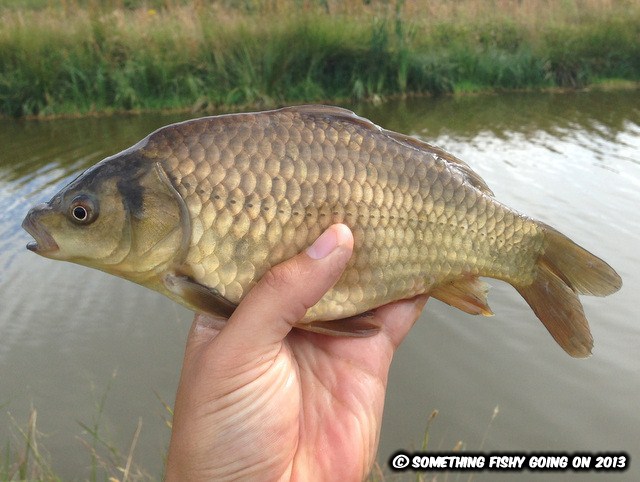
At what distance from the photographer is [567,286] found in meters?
1.63

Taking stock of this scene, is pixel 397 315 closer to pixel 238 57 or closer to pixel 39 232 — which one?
pixel 39 232

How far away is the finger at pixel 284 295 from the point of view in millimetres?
1326

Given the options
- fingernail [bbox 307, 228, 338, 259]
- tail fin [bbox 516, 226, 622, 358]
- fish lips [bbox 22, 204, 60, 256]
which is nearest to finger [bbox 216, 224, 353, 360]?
fingernail [bbox 307, 228, 338, 259]

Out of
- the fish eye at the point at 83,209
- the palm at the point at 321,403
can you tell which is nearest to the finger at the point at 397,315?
the palm at the point at 321,403

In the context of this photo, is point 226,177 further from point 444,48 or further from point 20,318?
point 444,48

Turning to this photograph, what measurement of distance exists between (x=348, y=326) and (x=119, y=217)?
65 centimetres

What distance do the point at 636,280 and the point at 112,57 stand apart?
774cm

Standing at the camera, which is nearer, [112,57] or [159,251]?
[159,251]

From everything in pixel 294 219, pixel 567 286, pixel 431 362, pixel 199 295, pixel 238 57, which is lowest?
pixel 238 57

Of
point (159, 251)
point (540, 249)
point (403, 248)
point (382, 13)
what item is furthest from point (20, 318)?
point (382, 13)

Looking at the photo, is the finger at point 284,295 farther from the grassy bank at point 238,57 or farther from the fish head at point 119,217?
the grassy bank at point 238,57

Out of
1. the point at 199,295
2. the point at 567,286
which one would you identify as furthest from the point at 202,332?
the point at 567,286

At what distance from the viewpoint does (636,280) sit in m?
3.34

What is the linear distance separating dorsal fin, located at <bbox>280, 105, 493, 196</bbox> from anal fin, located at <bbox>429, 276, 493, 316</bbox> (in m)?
0.26
